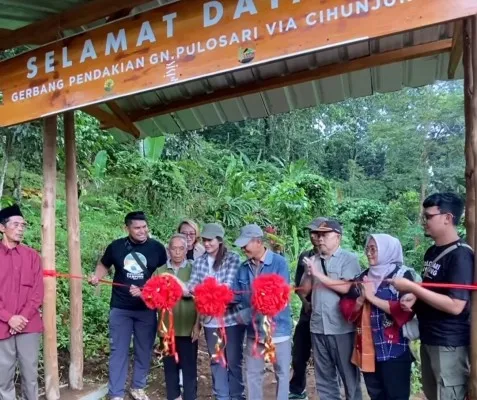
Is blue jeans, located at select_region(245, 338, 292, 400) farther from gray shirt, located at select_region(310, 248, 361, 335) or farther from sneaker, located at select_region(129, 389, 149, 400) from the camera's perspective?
sneaker, located at select_region(129, 389, 149, 400)

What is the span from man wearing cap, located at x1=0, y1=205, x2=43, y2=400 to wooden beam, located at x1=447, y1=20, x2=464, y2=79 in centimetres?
364

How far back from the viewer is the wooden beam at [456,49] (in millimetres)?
3748

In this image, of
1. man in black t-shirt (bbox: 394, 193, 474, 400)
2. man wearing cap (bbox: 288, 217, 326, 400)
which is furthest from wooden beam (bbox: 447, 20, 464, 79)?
man wearing cap (bbox: 288, 217, 326, 400)

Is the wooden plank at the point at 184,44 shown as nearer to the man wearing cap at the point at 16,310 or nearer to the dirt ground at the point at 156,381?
the man wearing cap at the point at 16,310

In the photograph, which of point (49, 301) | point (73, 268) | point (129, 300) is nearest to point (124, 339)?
point (129, 300)

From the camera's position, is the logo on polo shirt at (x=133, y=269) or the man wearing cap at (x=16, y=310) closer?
the man wearing cap at (x=16, y=310)

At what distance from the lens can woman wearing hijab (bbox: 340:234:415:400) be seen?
3.23 m

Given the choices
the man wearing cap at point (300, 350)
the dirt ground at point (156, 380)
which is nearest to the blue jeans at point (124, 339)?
the dirt ground at point (156, 380)

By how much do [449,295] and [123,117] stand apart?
4.10m

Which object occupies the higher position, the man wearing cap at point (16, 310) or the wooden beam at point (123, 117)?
the wooden beam at point (123, 117)

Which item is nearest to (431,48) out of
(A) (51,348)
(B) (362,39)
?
(B) (362,39)

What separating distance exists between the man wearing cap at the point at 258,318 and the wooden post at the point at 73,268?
1755mm

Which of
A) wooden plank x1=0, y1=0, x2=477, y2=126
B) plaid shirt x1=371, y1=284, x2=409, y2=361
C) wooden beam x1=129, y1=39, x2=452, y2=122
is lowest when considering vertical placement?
plaid shirt x1=371, y1=284, x2=409, y2=361

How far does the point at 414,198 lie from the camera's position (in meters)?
15.7
